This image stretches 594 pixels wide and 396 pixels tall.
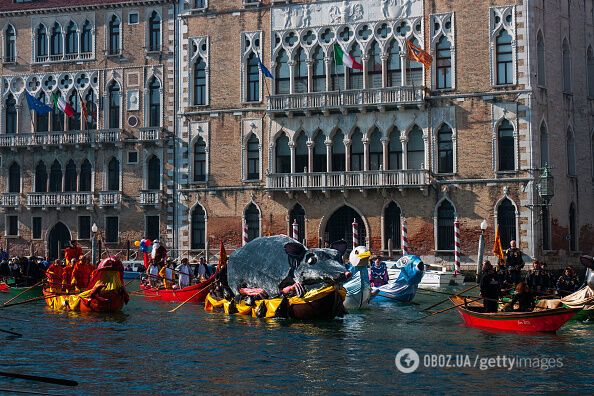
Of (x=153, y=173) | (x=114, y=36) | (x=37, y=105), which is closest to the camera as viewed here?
(x=37, y=105)

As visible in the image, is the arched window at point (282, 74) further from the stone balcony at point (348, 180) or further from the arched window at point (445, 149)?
the arched window at point (445, 149)

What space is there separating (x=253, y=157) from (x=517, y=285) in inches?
901

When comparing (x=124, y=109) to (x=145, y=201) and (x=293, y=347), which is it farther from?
(x=293, y=347)

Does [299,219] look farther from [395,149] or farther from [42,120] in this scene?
[42,120]

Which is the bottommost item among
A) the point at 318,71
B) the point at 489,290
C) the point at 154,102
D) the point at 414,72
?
the point at 489,290

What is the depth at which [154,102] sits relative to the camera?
4531 cm

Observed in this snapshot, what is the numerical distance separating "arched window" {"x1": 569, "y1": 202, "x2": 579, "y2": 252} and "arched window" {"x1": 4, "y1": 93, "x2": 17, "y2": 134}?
2557 cm

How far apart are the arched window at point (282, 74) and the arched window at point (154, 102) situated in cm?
592

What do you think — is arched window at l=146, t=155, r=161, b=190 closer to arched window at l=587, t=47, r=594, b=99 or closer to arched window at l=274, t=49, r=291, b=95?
arched window at l=274, t=49, r=291, b=95

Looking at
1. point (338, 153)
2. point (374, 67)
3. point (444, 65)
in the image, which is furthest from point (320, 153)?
point (444, 65)

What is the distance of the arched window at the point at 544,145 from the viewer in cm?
3922

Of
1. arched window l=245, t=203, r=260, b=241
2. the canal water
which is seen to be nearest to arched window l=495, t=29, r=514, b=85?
arched window l=245, t=203, r=260, b=241

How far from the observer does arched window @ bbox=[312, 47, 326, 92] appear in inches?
1655

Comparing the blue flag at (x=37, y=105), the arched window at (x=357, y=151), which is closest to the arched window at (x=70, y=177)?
the blue flag at (x=37, y=105)
